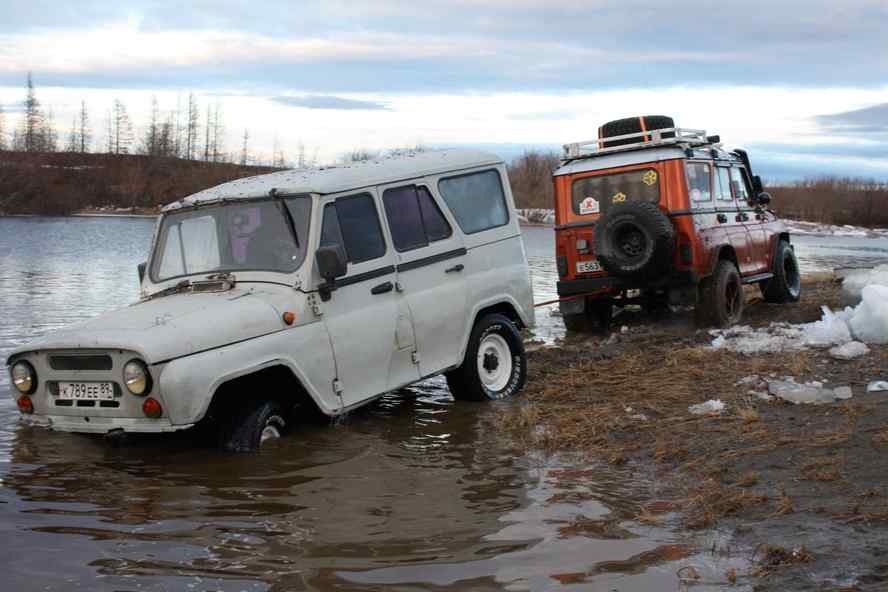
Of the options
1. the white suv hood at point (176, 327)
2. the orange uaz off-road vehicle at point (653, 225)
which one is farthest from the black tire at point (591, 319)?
the white suv hood at point (176, 327)

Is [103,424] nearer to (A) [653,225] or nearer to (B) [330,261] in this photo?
(B) [330,261]

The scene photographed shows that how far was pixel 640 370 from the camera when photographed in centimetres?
1001

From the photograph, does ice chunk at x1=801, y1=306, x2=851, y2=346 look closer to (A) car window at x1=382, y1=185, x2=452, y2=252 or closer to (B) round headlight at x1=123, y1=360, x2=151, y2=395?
(A) car window at x1=382, y1=185, x2=452, y2=252

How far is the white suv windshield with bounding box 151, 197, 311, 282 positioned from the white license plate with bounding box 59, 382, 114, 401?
4.82 ft

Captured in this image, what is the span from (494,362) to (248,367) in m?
Answer: 3.24

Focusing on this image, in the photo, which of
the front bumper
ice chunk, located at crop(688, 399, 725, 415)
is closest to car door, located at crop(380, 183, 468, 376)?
ice chunk, located at crop(688, 399, 725, 415)

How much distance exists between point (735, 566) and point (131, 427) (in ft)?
12.4

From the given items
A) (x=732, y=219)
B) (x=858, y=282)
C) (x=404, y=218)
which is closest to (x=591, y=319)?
(x=732, y=219)

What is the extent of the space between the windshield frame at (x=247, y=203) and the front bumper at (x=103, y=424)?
152cm

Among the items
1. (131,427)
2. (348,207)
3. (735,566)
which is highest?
(348,207)

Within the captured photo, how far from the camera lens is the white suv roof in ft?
24.4

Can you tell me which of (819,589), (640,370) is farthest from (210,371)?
(640,370)

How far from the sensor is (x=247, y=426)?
6559mm

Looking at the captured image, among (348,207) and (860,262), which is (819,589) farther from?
(860,262)
